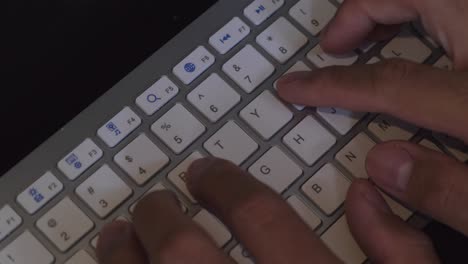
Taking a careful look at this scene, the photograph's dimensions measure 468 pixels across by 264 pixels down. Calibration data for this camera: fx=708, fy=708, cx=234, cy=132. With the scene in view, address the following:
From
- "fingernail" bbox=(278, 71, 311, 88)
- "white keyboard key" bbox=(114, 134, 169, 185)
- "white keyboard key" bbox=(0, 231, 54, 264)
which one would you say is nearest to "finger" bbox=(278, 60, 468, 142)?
"fingernail" bbox=(278, 71, 311, 88)

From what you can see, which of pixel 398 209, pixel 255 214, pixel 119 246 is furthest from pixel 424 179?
pixel 119 246

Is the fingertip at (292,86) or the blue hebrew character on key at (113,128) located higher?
the blue hebrew character on key at (113,128)

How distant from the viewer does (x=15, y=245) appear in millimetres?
A: 509

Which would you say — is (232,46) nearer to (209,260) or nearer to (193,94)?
(193,94)

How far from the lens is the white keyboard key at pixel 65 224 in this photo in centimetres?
51

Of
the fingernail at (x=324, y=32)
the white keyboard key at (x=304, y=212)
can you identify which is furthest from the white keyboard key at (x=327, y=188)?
the fingernail at (x=324, y=32)

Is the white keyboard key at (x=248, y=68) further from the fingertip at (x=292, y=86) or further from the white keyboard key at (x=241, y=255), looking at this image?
the white keyboard key at (x=241, y=255)

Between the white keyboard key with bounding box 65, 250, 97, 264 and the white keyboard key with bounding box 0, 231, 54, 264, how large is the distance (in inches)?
0.6

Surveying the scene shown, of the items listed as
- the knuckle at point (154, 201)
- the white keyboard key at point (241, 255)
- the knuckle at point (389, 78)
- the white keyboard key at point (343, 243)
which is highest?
the knuckle at point (154, 201)

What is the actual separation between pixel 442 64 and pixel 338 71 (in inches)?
3.6

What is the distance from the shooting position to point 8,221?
1.69 ft

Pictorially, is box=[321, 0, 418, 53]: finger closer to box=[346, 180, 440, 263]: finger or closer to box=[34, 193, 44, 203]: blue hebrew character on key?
box=[346, 180, 440, 263]: finger

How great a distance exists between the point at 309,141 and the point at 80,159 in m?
0.17

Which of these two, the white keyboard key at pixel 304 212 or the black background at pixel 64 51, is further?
the black background at pixel 64 51
